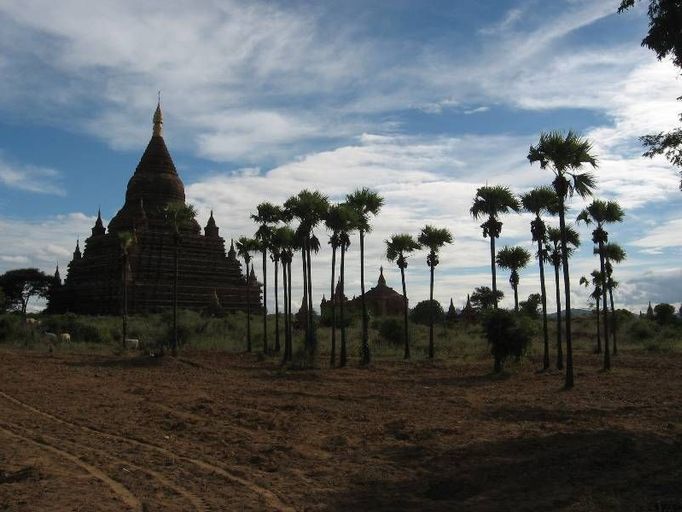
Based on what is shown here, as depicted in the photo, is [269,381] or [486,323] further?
[486,323]

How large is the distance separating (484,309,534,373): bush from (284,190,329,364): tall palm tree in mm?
7747

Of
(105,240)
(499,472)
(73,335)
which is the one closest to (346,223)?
(499,472)

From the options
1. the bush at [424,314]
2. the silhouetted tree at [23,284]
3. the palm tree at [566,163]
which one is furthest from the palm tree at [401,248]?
the silhouetted tree at [23,284]

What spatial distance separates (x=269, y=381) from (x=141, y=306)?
37994mm

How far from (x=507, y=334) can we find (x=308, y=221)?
999cm

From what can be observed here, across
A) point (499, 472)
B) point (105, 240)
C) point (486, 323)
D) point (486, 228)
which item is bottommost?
point (499, 472)

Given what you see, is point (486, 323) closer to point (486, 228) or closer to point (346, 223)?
point (486, 228)

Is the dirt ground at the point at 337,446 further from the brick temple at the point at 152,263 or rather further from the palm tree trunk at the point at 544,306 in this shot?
the brick temple at the point at 152,263

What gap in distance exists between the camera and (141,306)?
57.9m

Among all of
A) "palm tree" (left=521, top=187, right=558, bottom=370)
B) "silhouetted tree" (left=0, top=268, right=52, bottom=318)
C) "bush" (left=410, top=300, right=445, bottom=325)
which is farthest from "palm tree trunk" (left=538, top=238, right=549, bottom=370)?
"silhouetted tree" (left=0, top=268, right=52, bottom=318)

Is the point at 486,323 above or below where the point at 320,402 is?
above

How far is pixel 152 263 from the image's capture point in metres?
60.3

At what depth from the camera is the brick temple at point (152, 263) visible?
59.0m

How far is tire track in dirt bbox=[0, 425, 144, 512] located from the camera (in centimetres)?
776
